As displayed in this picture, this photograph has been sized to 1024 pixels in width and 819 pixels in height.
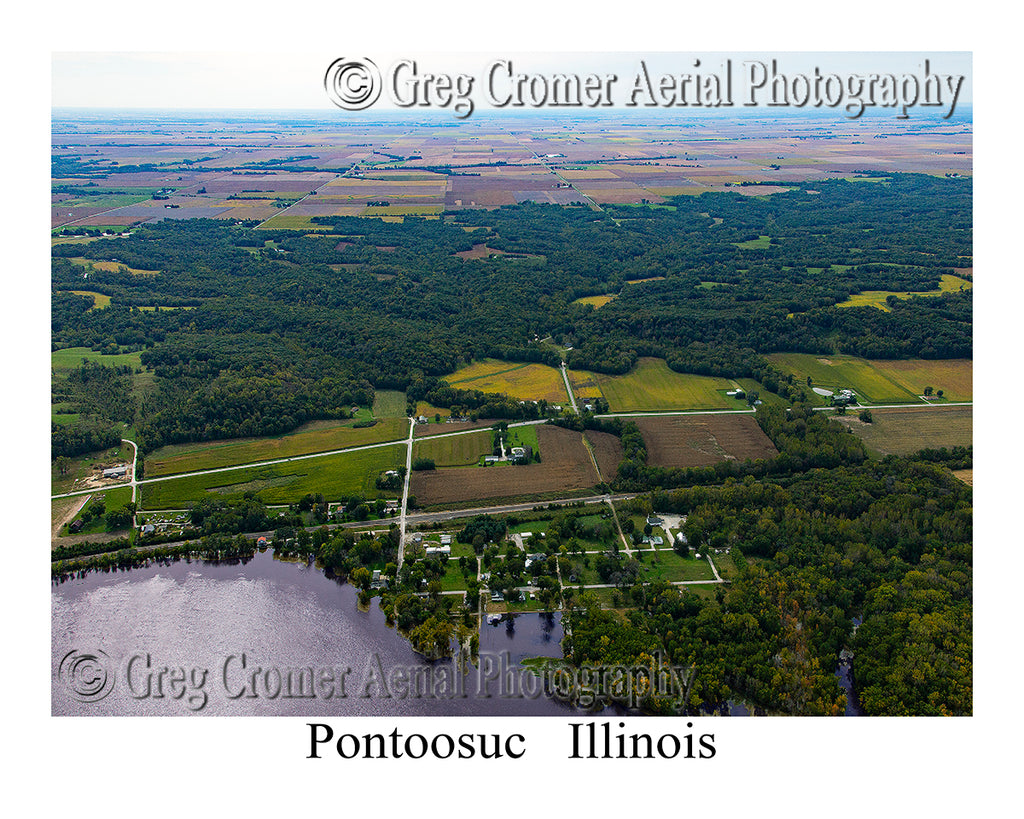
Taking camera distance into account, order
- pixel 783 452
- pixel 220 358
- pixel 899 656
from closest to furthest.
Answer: pixel 899 656 → pixel 783 452 → pixel 220 358

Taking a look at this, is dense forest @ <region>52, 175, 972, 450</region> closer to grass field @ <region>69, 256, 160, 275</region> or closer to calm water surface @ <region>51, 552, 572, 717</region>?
grass field @ <region>69, 256, 160, 275</region>

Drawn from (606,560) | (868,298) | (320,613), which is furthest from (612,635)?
(868,298)

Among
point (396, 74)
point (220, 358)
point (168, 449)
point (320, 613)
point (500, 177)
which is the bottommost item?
point (320, 613)


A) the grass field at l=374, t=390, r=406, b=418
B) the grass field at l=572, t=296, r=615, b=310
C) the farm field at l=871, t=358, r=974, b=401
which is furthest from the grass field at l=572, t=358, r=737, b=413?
the grass field at l=572, t=296, r=615, b=310

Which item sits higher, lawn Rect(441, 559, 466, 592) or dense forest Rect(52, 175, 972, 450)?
dense forest Rect(52, 175, 972, 450)

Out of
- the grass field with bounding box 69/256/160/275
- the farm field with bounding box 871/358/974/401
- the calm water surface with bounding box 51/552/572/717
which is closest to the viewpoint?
the calm water surface with bounding box 51/552/572/717

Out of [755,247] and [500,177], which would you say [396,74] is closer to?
[755,247]
